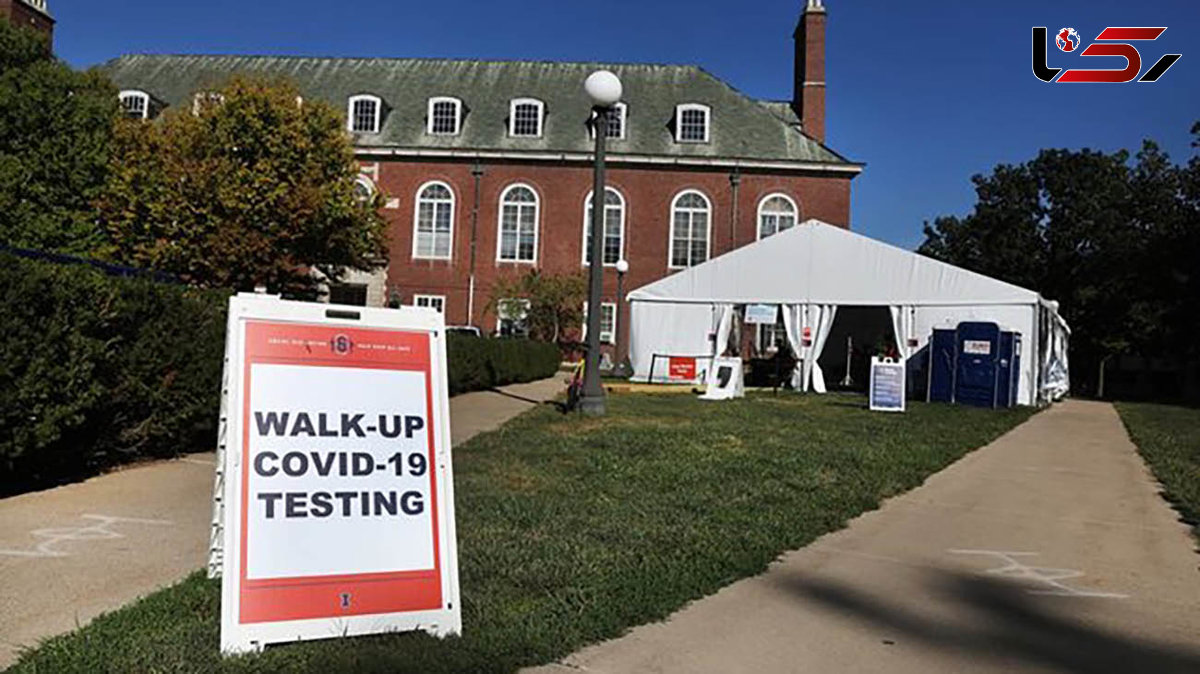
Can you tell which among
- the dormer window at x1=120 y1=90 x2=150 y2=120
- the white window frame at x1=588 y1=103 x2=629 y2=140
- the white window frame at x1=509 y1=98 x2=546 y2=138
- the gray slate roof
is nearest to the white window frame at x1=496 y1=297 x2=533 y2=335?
the gray slate roof

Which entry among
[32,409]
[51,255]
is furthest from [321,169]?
[32,409]

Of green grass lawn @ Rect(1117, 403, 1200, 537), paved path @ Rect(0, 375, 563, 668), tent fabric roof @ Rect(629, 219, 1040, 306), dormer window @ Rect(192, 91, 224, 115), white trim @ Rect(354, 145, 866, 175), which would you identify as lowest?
paved path @ Rect(0, 375, 563, 668)

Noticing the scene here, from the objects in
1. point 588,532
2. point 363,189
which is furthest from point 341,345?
point 363,189

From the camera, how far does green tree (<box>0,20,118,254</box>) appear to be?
31.2m

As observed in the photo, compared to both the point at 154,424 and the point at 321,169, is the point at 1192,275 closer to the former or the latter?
the point at 321,169

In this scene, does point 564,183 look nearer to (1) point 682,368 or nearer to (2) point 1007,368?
(1) point 682,368

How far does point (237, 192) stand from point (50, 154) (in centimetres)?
927

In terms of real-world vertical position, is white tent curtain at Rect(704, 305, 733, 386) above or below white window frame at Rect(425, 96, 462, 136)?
below

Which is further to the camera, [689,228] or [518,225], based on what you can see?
[518,225]

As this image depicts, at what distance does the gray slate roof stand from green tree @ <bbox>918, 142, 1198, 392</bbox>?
54.0 feet

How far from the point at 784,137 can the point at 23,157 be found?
29.0 metres

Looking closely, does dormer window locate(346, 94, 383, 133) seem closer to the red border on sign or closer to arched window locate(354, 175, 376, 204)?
arched window locate(354, 175, 376, 204)

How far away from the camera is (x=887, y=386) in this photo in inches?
798

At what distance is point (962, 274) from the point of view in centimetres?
2572
